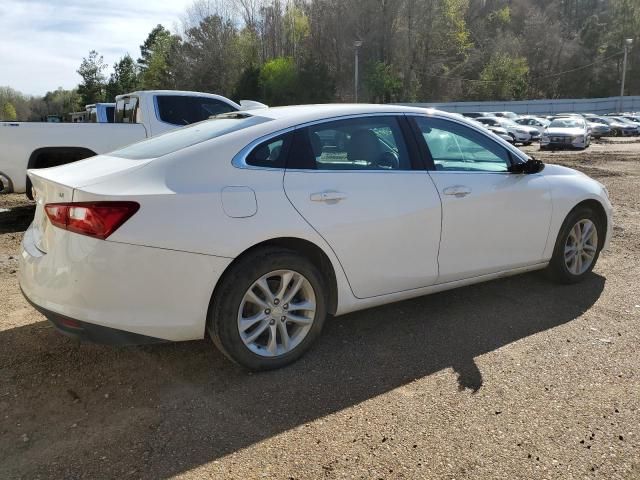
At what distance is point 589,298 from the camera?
4688mm

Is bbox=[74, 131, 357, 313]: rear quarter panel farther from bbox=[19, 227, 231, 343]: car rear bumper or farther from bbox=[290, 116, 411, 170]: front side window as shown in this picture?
bbox=[290, 116, 411, 170]: front side window

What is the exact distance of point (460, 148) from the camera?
13.8ft

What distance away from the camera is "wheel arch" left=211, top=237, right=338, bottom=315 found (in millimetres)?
3158

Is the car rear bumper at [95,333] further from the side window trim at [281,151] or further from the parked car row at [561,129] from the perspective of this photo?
the parked car row at [561,129]

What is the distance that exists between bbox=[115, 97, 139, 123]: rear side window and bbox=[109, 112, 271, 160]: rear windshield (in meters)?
5.41

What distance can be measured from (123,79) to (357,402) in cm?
7993

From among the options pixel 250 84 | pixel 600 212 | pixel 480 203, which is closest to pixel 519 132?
pixel 600 212

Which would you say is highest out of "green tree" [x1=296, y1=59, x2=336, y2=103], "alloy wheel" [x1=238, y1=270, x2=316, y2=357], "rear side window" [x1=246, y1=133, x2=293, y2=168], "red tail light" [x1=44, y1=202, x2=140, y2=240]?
"green tree" [x1=296, y1=59, x2=336, y2=103]

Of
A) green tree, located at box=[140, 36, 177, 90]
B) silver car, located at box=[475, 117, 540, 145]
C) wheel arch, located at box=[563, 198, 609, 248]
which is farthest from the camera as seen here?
green tree, located at box=[140, 36, 177, 90]

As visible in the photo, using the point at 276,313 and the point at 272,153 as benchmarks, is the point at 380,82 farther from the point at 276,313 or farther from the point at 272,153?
the point at 276,313

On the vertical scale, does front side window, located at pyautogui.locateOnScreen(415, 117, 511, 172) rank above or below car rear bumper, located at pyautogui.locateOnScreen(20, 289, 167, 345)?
above

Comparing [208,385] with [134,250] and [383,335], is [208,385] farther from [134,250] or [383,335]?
[383,335]

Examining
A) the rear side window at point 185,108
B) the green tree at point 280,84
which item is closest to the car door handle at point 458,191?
the rear side window at point 185,108

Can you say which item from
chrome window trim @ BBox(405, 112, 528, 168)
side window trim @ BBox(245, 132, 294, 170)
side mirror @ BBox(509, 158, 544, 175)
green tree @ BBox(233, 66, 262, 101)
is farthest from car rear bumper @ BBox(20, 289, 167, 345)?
green tree @ BBox(233, 66, 262, 101)
